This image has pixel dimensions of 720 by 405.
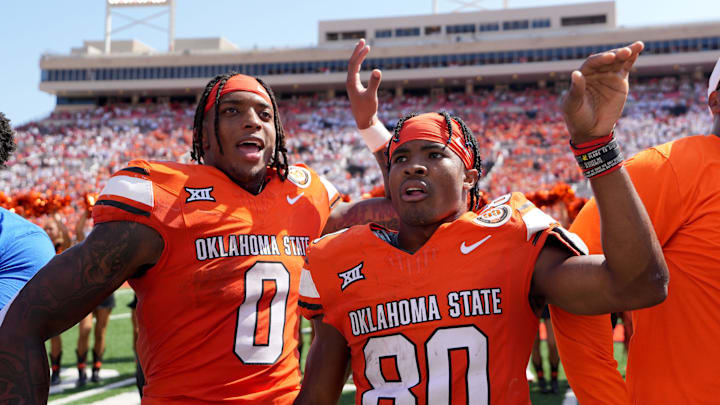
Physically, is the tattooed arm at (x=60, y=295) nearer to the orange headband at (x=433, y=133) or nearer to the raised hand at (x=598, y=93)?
the orange headband at (x=433, y=133)

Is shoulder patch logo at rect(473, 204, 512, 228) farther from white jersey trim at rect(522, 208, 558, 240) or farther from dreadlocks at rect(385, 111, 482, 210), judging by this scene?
dreadlocks at rect(385, 111, 482, 210)

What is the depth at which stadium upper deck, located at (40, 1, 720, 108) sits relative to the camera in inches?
1649

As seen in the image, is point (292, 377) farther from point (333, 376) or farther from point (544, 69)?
point (544, 69)

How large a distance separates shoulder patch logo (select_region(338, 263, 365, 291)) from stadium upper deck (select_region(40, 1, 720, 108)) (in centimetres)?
4257

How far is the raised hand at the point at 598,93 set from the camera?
142 cm

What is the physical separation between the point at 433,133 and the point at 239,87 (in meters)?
0.95

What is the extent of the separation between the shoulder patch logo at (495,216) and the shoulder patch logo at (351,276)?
39cm

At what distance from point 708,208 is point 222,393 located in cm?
172

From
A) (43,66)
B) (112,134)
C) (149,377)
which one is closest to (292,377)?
(149,377)

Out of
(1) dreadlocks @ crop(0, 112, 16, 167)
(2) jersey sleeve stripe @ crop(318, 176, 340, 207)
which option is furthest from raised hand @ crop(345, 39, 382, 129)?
(1) dreadlocks @ crop(0, 112, 16, 167)

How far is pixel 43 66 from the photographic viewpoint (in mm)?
48562

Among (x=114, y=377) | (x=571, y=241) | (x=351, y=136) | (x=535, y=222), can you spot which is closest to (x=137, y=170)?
(x=535, y=222)

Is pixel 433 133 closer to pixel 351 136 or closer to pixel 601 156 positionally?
pixel 601 156

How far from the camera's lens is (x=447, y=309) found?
5.80 ft
